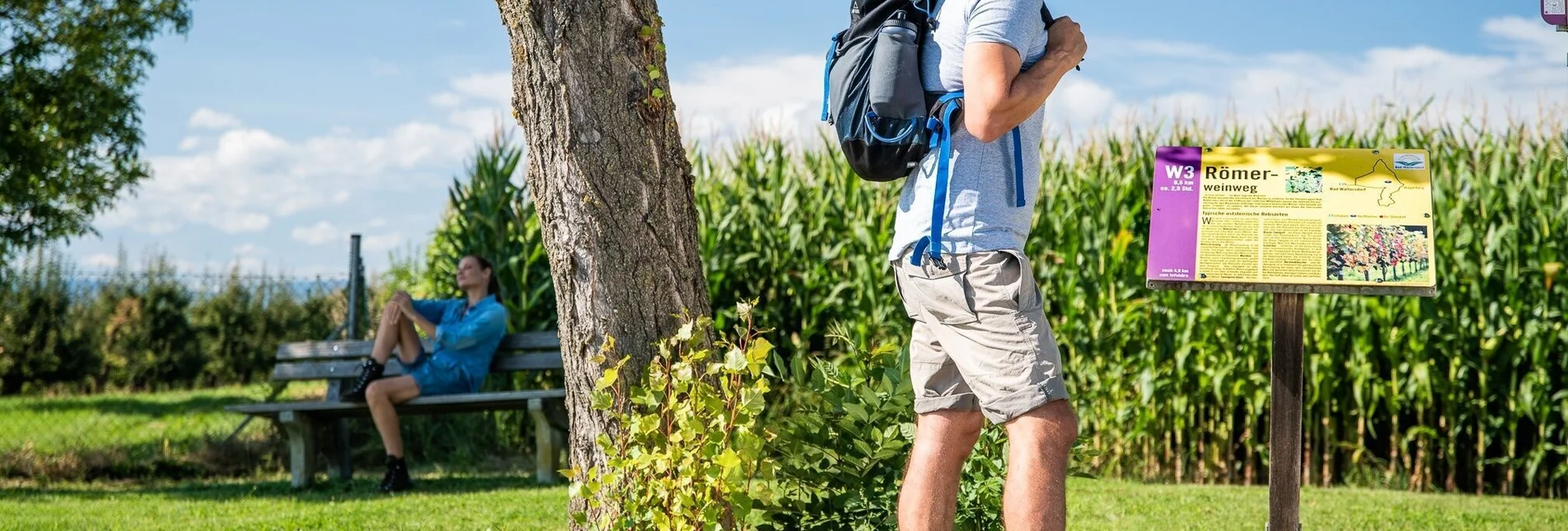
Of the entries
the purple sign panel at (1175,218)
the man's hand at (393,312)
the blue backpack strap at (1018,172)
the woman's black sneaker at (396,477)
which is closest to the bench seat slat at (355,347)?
the man's hand at (393,312)

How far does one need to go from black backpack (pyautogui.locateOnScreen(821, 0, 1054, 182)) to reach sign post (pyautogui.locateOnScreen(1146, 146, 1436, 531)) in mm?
1052

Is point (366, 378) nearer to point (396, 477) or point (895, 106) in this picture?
point (396, 477)

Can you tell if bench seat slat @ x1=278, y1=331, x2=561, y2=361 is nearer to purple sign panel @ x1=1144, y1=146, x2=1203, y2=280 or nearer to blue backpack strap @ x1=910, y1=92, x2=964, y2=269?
purple sign panel @ x1=1144, y1=146, x2=1203, y2=280

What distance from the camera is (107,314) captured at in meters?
13.0

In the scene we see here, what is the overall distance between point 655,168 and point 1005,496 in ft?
4.14

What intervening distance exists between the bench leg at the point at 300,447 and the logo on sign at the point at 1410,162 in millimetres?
5501

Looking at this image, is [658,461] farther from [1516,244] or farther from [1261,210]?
[1516,244]

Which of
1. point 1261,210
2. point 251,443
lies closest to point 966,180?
point 1261,210

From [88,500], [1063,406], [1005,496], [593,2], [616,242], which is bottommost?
[88,500]

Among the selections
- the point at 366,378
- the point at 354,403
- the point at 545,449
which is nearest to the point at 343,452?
the point at 354,403

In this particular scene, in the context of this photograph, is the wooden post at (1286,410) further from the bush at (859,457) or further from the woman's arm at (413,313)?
the woman's arm at (413,313)

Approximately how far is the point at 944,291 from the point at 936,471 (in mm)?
401

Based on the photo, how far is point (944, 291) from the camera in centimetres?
260

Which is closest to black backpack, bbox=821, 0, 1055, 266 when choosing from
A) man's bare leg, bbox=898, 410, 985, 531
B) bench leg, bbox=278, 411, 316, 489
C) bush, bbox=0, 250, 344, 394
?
man's bare leg, bbox=898, 410, 985, 531
